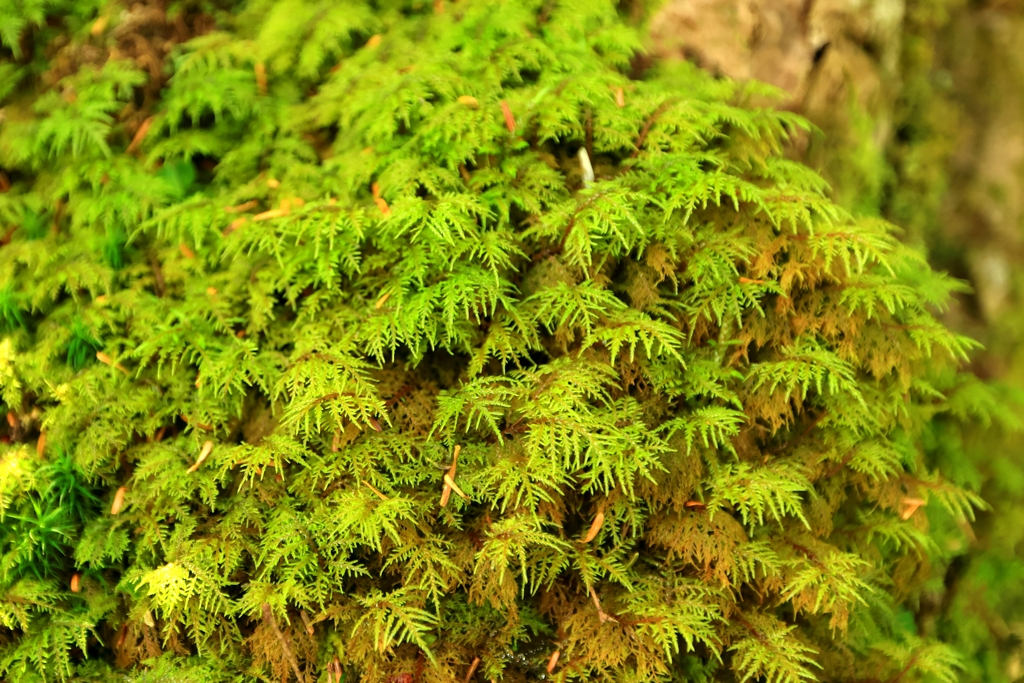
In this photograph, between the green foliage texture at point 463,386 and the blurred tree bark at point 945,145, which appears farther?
the blurred tree bark at point 945,145

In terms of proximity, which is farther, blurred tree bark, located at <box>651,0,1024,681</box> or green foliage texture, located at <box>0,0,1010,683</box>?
blurred tree bark, located at <box>651,0,1024,681</box>

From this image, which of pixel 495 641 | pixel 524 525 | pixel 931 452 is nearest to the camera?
pixel 524 525

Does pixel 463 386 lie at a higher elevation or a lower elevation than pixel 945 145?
lower

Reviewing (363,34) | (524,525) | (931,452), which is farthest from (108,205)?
(931,452)

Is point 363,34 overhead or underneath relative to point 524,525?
overhead

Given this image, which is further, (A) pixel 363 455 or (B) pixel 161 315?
(B) pixel 161 315

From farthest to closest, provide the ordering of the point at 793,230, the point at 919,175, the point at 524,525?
the point at 919,175 < the point at 793,230 < the point at 524,525

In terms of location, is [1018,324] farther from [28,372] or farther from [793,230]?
[28,372]

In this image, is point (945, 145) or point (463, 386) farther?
point (945, 145)
